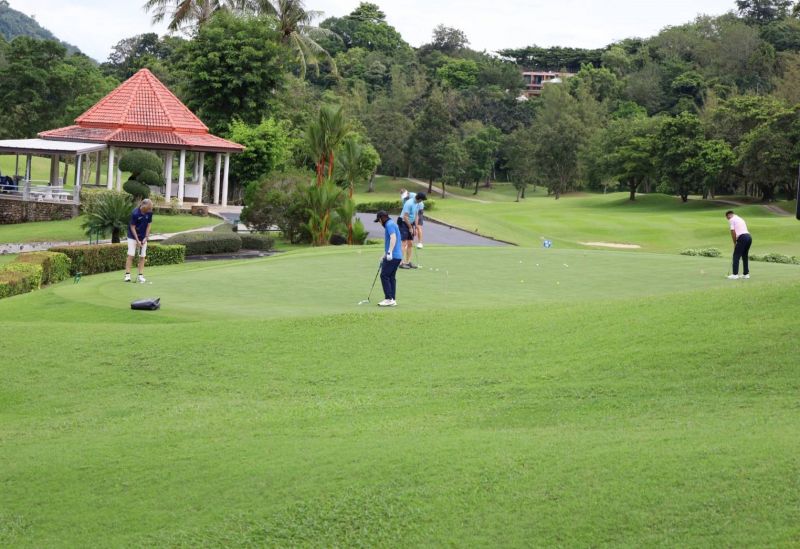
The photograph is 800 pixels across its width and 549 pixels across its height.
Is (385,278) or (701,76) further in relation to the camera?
(701,76)

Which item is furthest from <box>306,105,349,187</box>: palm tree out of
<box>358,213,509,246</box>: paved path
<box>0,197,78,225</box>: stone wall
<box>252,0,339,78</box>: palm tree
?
<box>252,0,339,78</box>: palm tree

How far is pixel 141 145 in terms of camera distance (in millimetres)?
52625

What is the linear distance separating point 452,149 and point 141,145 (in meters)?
46.3

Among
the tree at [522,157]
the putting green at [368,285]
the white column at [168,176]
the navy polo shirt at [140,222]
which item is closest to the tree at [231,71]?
the white column at [168,176]

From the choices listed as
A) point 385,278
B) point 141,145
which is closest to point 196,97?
point 141,145

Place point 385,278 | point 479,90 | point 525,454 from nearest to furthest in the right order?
1. point 525,454
2. point 385,278
3. point 479,90

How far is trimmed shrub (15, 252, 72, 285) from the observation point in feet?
82.8

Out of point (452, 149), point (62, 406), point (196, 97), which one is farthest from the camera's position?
point (452, 149)

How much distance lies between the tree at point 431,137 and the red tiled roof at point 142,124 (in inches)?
1618

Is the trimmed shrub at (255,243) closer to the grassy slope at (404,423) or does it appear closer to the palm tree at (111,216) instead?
the palm tree at (111,216)

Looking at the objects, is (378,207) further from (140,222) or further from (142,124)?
(140,222)

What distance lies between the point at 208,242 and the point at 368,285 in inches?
609

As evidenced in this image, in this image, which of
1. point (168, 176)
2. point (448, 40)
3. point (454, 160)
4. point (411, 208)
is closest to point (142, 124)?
point (168, 176)

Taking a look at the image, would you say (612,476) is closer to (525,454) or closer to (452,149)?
(525,454)
